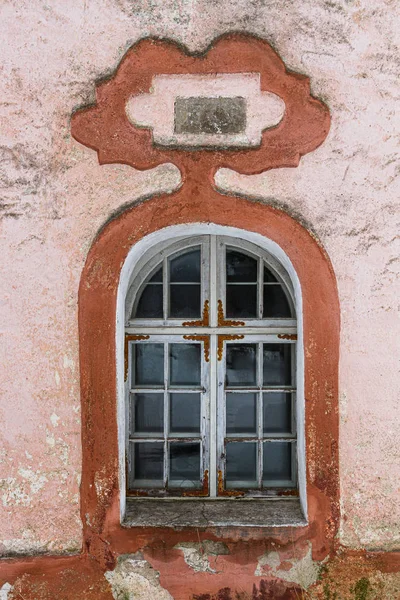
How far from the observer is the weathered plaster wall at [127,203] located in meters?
2.80

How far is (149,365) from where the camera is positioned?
3238 millimetres

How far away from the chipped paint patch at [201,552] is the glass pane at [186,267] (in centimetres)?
152

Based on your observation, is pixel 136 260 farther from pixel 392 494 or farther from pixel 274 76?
pixel 392 494

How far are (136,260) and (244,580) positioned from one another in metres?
1.90

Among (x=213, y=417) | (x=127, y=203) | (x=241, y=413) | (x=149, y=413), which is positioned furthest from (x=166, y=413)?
(x=127, y=203)

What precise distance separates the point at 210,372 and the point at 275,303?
1.93ft

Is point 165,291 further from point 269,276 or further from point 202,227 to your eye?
point 269,276

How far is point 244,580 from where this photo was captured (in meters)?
2.87

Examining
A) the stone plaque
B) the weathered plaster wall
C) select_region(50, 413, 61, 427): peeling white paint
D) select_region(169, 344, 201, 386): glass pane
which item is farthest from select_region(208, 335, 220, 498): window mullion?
the stone plaque

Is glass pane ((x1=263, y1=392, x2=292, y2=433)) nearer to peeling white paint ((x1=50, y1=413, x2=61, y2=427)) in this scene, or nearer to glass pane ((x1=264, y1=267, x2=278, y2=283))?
glass pane ((x1=264, y1=267, x2=278, y2=283))

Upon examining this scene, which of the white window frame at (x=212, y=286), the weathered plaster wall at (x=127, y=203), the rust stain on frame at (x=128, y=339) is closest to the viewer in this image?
the weathered plaster wall at (x=127, y=203)

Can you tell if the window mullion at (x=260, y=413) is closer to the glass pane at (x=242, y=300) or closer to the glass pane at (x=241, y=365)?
the glass pane at (x=241, y=365)

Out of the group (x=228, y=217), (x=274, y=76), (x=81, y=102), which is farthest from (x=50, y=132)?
(x=274, y=76)

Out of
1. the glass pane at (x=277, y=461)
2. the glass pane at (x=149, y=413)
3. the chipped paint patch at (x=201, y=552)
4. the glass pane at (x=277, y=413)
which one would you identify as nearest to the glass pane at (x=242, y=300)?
the glass pane at (x=277, y=413)
